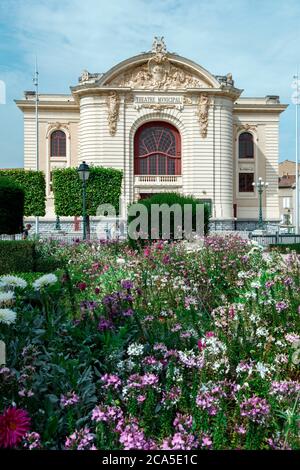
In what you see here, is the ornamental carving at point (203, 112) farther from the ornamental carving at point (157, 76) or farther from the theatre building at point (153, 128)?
the ornamental carving at point (157, 76)

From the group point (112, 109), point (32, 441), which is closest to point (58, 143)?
point (112, 109)

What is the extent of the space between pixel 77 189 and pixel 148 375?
2588 cm

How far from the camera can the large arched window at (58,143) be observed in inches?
1626

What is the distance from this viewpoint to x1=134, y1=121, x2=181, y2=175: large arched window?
3900 centimetres

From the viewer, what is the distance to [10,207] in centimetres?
1762

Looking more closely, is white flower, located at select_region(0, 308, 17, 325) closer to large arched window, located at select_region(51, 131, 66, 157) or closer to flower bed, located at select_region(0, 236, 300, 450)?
flower bed, located at select_region(0, 236, 300, 450)

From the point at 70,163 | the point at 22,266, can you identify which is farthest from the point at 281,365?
the point at 70,163

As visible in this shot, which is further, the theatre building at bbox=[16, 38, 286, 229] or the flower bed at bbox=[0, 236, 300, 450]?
the theatre building at bbox=[16, 38, 286, 229]

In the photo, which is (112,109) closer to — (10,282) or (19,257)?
(19,257)

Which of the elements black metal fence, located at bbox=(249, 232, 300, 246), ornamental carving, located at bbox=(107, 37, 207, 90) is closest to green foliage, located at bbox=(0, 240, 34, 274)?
black metal fence, located at bbox=(249, 232, 300, 246)

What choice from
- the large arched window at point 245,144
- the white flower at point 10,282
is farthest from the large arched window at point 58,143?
the white flower at point 10,282

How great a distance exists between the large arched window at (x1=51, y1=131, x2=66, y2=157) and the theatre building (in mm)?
190

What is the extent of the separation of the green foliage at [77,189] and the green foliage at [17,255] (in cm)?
1649
